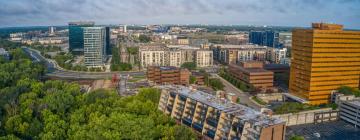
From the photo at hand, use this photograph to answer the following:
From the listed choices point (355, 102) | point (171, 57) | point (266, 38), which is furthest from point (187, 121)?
point (266, 38)

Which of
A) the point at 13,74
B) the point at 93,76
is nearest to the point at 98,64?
the point at 93,76

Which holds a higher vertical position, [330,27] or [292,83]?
[330,27]

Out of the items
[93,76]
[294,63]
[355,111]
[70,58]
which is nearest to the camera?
[355,111]

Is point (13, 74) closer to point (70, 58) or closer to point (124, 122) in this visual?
point (124, 122)

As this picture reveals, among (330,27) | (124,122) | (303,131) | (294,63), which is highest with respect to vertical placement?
(330,27)

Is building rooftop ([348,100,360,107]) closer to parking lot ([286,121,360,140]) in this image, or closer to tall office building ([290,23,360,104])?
parking lot ([286,121,360,140])

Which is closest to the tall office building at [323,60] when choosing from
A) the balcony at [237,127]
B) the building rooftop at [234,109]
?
the building rooftop at [234,109]

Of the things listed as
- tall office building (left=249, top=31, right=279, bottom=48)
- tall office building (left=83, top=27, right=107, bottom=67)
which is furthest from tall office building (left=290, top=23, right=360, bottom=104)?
tall office building (left=249, top=31, right=279, bottom=48)

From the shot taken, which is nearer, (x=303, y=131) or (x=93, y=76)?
(x=303, y=131)

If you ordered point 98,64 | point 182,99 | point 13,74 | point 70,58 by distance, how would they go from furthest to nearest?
1. point 70,58
2. point 98,64
3. point 13,74
4. point 182,99
